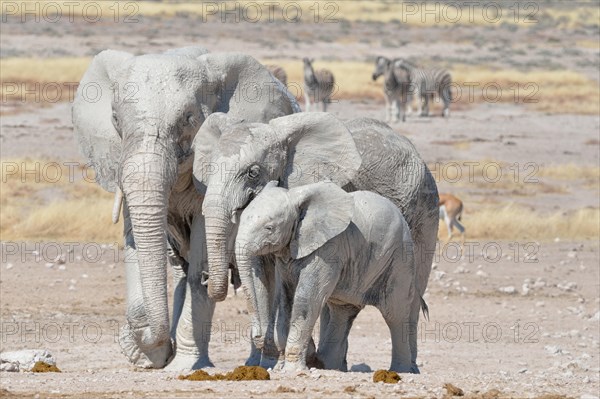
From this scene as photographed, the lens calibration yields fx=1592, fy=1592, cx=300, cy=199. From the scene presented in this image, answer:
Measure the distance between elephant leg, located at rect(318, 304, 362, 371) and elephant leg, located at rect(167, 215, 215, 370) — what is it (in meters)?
0.75

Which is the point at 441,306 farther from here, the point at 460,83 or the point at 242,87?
the point at 460,83

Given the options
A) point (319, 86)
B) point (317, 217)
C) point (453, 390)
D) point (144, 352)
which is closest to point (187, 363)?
point (144, 352)

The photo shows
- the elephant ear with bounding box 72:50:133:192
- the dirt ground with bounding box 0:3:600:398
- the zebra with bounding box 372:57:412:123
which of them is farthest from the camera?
the zebra with bounding box 372:57:412:123

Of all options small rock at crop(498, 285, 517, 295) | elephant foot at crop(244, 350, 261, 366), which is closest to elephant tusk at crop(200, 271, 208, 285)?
elephant foot at crop(244, 350, 261, 366)

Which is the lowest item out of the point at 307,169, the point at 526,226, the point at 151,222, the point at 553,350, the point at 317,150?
the point at 526,226

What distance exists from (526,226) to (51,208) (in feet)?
18.3

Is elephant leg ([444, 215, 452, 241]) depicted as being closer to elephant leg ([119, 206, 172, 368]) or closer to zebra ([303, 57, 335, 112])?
elephant leg ([119, 206, 172, 368])

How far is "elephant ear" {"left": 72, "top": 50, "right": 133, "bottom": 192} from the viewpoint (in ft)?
33.0

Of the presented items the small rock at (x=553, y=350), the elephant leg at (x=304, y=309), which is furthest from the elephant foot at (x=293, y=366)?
the small rock at (x=553, y=350)

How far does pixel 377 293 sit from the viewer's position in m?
9.56

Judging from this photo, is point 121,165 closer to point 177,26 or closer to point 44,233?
point 44,233

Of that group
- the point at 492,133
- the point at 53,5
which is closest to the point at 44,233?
the point at 492,133

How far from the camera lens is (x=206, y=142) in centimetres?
924

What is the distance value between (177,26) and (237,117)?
46.6m
